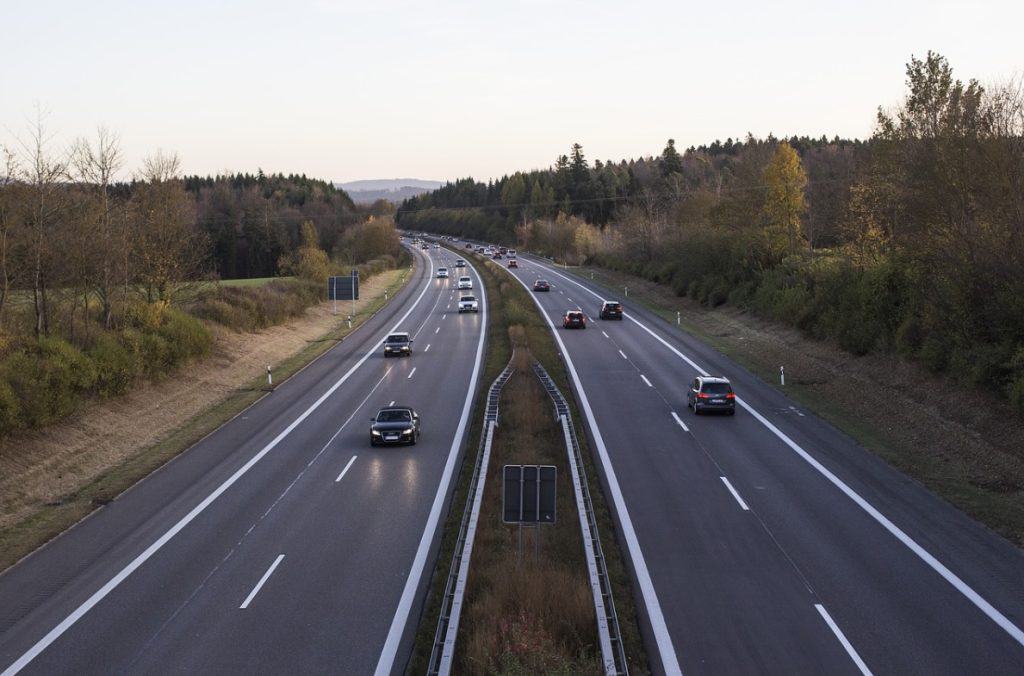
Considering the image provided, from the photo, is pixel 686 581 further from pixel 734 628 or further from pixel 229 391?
pixel 229 391

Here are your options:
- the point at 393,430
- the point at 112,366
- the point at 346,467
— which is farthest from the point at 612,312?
the point at 346,467

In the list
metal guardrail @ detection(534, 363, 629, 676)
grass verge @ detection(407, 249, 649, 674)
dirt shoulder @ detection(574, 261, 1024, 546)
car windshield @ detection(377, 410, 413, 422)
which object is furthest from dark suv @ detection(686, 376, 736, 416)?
car windshield @ detection(377, 410, 413, 422)

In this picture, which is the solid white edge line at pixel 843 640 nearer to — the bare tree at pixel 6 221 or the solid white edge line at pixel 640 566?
the solid white edge line at pixel 640 566

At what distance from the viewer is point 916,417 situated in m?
28.5

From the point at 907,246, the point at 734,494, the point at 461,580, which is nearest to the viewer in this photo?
the point at 461,580

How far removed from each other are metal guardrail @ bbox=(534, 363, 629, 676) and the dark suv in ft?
23.9

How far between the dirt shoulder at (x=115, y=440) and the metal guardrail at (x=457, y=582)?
31.1 feet

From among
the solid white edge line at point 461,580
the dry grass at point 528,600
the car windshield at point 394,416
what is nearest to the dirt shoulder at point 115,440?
the car windshield at point 394,416

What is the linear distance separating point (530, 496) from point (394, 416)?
43.6 ft

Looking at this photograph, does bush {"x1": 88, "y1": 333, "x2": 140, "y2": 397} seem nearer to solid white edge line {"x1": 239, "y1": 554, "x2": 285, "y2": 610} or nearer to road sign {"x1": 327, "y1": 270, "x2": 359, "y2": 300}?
solid white edge line {"x1": 239, "y1": 554, "x2": 285, "y2": 610}

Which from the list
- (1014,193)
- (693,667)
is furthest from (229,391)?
(1014,193)

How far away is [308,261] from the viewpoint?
73312mm

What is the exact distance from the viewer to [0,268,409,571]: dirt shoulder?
66.4 feet

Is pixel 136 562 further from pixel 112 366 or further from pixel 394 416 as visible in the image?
pixel 112 366
